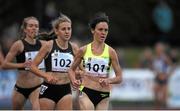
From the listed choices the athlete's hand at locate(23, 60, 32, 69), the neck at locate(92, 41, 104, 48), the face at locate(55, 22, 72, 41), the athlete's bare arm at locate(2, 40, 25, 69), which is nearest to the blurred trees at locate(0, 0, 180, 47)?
the athlete's bare arm at locate(2, 40, 25, 69)

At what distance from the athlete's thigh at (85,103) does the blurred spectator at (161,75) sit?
29.7ft

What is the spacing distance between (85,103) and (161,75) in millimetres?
9214

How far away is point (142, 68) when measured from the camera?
69.7 ft

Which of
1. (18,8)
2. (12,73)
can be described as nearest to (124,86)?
(12,73)

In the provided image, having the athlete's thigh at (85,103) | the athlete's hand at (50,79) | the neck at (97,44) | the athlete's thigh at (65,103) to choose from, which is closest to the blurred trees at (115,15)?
the athlete's thigh at (65,103)

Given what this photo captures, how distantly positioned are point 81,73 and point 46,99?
765mm

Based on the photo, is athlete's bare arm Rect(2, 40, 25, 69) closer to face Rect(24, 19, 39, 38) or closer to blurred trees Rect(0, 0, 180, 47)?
face Rect(24, 19, 39, 38)

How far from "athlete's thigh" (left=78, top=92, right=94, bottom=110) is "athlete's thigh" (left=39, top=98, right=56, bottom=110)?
69 centimetres

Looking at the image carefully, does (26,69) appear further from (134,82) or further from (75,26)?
(75,26)

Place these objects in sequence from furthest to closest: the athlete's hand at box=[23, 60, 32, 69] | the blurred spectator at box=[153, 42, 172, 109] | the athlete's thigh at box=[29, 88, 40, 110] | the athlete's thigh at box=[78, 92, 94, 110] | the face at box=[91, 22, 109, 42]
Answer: the blurred spectator at box=[153, 42, 172, 109], the athlete's thigh at box=[29, 88, 40, 110], the athlete's hand at box=[23, 60, 32, 69], the face at box=[91, 22, 109, 42], the athlete's thigh at box=[78, 92, 94, 110]

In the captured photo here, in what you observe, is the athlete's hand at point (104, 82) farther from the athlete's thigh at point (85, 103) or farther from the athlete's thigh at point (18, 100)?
the athlete's thigh at point (18, 100)

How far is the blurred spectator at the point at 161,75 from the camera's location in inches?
771

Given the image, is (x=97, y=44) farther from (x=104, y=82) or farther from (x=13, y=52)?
(x=13, y=52)

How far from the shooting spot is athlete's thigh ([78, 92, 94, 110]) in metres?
10.6
